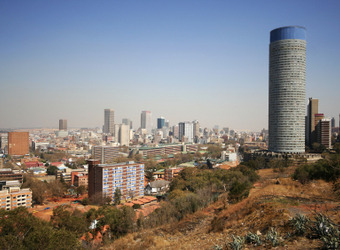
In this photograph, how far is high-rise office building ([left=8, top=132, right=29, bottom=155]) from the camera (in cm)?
3718

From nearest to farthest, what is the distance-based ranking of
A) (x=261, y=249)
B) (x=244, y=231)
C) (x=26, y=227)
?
(x=261, y=249)
(x=244, y=231)
(x=26, y=227)

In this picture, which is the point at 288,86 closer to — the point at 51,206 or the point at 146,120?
the point at 51,206

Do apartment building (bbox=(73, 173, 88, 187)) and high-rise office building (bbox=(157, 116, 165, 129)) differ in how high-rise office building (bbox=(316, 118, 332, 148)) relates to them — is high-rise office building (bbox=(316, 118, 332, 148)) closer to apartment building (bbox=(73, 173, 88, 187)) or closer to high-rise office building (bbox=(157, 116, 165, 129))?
apartment building (bbox=(73, 173, 88, 187))

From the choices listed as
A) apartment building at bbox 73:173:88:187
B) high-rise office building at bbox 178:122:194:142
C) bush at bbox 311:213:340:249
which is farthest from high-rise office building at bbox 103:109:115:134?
bush at bbox 311:213:340:249

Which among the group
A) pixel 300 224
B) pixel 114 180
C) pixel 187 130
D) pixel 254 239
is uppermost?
pixel 300 224

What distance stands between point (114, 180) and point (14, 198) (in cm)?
565

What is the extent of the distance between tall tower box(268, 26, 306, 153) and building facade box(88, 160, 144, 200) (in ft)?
38.4

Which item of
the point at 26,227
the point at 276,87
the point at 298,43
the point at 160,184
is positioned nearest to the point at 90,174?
the point at 160,184

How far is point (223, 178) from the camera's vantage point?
1254 cm

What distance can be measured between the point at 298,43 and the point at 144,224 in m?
18.5

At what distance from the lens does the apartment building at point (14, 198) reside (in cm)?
1388

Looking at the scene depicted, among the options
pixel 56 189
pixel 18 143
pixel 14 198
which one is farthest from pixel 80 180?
pixel 18 143

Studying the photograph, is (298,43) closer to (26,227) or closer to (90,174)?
(90,174)

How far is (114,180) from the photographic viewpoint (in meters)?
16.0
